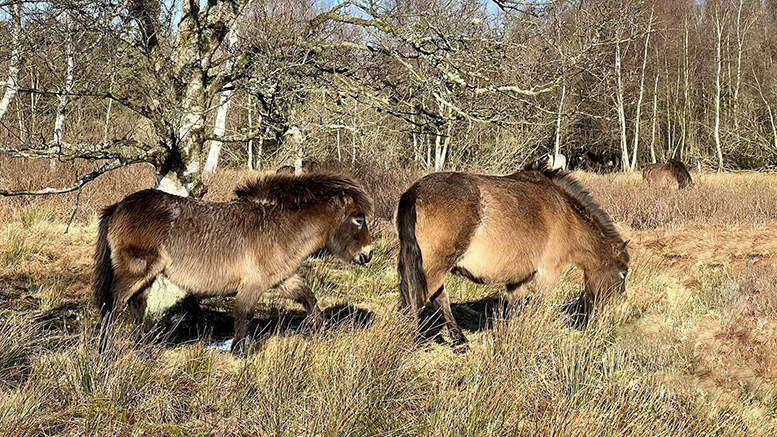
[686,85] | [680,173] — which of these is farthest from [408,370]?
[686,85]

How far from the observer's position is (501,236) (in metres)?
5.93

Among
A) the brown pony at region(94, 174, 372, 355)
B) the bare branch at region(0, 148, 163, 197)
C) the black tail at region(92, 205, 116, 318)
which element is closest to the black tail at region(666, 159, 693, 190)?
the brown pony at region(94, 174, 372, 355)

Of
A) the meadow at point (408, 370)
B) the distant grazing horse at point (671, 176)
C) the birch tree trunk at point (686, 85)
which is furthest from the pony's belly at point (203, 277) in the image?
the birch tree trunk at point (686, 85)

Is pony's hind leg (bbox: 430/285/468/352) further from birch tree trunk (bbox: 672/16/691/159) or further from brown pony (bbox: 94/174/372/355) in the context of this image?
birch tree trunk (bbox: 672/16/691/159)

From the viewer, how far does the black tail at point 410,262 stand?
566cm

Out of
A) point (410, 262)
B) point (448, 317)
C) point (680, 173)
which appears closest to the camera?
point (410, 262)

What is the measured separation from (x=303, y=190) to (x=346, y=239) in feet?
1.91

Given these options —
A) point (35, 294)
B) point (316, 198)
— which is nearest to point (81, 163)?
point (35, 294)

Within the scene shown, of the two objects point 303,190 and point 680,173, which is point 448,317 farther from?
point 680,173

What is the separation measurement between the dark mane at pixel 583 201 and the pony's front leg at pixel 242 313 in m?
3.20

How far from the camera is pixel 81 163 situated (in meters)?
14.0

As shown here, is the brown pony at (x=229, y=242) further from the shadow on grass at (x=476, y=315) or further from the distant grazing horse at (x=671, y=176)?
the distant grazing horse at (x=671, y=176)

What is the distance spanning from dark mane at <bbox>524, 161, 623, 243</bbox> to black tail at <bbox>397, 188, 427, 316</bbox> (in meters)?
1.66

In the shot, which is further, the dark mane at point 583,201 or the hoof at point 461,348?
the dark mane at point 583,201
